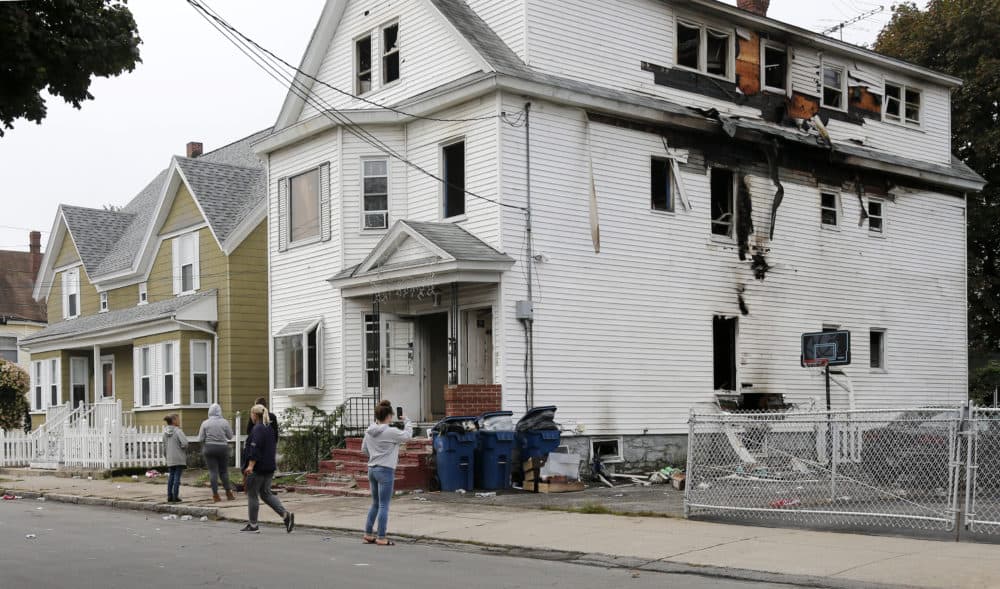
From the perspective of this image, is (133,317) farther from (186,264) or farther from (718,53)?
(718,53)

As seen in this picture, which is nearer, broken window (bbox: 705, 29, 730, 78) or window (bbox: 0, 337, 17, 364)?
broken window (bbox: 705, 29, 730, 78)

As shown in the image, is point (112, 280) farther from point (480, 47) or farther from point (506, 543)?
point (506, 543)

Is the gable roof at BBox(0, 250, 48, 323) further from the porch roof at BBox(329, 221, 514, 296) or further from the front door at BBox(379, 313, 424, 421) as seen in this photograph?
the porch roof at BBox(329, 221, 514, 296)

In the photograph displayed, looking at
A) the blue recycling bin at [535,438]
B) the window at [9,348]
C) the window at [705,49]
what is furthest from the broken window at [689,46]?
the window at [9,348]

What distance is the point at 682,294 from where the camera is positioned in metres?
23.5

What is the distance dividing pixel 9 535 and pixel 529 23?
12.7 metres

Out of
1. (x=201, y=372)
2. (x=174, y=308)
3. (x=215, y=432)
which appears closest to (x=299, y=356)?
(x=215, y=432)

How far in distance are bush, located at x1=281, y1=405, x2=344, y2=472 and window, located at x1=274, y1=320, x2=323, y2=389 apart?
2.20 ft

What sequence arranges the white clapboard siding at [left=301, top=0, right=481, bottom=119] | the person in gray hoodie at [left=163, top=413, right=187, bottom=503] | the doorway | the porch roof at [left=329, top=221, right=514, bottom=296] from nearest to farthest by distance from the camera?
the person in gray hoodie at [left=163, top=413, right=187, bottom=503] → the porch roof at [left=329, top=221, right=514, bottom=296] → the white clapboard siding at [left=301, top=0, right=481, bottom=119] → the doorway

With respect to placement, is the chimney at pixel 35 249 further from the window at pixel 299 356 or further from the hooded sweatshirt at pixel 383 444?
the hooded sweatshirt at pixel 383 444

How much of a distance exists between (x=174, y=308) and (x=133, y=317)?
7.75 feet

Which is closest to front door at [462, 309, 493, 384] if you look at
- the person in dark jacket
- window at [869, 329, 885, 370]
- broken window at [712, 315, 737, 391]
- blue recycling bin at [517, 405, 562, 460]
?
blue recycling bin at [517, 405, 562, 460]

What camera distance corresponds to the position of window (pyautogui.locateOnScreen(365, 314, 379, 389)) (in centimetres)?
2302

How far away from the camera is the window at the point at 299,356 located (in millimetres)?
23859
